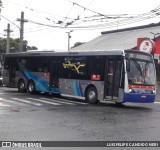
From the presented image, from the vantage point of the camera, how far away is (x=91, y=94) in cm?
1956

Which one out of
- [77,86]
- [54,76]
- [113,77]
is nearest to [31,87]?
[54,76]

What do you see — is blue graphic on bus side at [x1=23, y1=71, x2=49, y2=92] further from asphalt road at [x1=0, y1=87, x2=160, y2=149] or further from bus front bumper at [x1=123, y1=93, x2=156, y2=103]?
asphalt road at [x1=0, y1=87, x2=160, y2=149]

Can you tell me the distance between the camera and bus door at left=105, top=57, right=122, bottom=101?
1803 cm

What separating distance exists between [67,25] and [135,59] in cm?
1117

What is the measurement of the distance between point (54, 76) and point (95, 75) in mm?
4008

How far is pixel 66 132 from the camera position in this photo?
1013 cm

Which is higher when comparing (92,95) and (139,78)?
(139,78)

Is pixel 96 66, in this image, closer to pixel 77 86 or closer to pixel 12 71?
pixel 77 86

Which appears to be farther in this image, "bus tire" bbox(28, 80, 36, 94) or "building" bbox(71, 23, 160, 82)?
"building" bbox(71, 23, 160, 82)

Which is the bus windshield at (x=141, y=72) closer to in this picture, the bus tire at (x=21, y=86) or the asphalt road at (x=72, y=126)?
the asphalt road at (x=72, y=126)

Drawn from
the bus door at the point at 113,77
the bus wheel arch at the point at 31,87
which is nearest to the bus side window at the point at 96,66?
the bus door at the point at 113,77

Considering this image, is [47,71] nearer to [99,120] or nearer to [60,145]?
[99,120]

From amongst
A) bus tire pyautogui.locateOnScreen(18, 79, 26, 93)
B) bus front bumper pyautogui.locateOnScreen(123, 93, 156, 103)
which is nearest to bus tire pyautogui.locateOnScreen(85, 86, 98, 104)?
bus front bumper pyautogui.locateOnScreen(123, 93, 156, 103)

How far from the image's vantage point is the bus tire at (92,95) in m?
19.3
